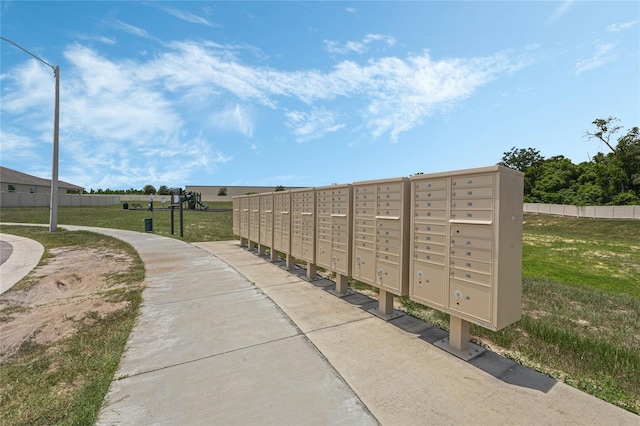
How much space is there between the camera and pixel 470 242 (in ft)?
10.3

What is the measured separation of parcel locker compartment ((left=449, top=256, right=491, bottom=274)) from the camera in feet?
9.86

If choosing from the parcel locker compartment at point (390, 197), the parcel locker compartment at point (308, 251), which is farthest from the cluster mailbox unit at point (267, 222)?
the parcel locker compartment at point (390, 197)

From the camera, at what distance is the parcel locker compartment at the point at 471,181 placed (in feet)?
9.70

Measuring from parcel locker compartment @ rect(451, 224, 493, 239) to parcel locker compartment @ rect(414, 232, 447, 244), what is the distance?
142 mm

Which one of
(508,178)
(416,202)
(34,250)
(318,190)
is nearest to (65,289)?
(318,190)

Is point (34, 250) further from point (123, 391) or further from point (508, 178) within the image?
point (508, 178)

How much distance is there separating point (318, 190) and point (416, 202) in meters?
2.59

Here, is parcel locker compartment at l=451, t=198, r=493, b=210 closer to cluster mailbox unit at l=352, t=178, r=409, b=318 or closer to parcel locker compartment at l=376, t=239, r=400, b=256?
cluster mailbox unit at l=352, t=178, r=409, b=318

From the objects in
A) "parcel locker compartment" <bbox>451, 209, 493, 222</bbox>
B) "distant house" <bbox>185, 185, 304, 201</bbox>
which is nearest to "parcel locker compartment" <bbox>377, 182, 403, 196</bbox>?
"parcel locker compartment" <bbox>451, 209, 493, 222</bbox>

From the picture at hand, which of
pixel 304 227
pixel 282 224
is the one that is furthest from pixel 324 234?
pixel 282 224

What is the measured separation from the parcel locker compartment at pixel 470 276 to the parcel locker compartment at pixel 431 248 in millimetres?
214

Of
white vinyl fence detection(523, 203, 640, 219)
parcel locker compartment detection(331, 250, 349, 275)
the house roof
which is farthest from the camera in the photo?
the house roof

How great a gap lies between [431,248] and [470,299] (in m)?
0.67

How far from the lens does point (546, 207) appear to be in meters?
39.2
